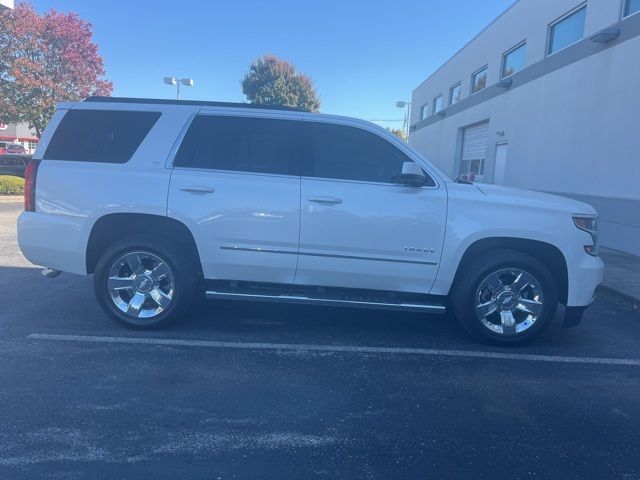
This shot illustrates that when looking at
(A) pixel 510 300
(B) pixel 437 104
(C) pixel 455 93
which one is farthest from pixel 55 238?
(B) pixel 437 104

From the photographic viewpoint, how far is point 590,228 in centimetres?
509

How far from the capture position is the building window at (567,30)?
501 inches

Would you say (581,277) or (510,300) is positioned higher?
(581,277)

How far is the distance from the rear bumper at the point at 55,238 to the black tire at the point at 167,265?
0.88 ft

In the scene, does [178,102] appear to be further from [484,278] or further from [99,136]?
[484,278]

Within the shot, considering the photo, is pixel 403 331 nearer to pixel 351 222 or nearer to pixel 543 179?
pixel 351 222

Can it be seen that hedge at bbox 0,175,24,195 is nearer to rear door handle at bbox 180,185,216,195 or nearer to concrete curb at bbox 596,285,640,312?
rear door handle at bbox 180,185,216,195

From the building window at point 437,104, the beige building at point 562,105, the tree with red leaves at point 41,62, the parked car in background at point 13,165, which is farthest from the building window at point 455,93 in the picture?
the parked car in background at point 13,165

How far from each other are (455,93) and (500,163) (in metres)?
8.02

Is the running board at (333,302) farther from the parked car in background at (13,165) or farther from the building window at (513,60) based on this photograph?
the parked car in background at (13,165)

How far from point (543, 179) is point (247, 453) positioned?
12.7 m

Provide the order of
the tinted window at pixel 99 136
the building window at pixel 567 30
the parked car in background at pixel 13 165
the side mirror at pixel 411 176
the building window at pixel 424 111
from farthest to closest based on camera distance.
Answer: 1. the building window at pixel 424 111
2. the parked car in background at pixel 13 165
3. the building window at pixel 567 30
4. the tinted window at pixel 99 136
5. the side mirror at pixel 411 176

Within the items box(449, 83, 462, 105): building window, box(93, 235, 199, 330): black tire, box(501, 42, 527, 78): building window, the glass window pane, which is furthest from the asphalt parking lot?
box(449, 83, 462, 105): building window

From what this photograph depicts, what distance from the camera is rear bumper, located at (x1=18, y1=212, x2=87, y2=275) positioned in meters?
5.09
